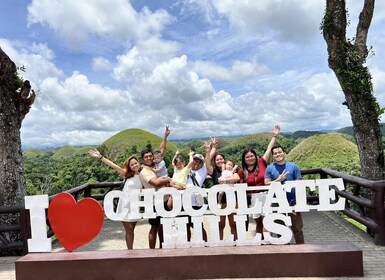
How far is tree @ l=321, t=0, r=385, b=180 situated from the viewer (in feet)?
22.0

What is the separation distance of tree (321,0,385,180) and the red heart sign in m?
4.83

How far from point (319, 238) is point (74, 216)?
3920 mm

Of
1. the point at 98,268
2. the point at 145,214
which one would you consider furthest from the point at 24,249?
the point at 145,214

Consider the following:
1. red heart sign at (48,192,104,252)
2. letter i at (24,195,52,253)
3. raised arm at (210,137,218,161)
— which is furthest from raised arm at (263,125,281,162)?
letter i at (24,195,52,253)

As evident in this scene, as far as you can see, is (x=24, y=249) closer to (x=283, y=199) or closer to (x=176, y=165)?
(x=176, y=165)

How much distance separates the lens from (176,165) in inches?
193

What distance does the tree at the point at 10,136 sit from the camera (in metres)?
6.33

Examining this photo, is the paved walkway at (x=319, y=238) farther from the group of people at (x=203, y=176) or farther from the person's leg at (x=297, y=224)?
the group of people at (x=203, y=176)

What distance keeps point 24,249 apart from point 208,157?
10.4 feet

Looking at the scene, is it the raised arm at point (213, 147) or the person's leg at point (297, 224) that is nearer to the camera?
the person's leg at point (297, 224)

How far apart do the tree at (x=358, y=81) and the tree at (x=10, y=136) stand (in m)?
5.57

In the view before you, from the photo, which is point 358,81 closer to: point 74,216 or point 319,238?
point 319,238

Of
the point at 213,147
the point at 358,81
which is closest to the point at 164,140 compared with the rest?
the point at 213,147

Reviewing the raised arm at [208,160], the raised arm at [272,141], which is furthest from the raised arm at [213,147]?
the raised arm at [272,141]
